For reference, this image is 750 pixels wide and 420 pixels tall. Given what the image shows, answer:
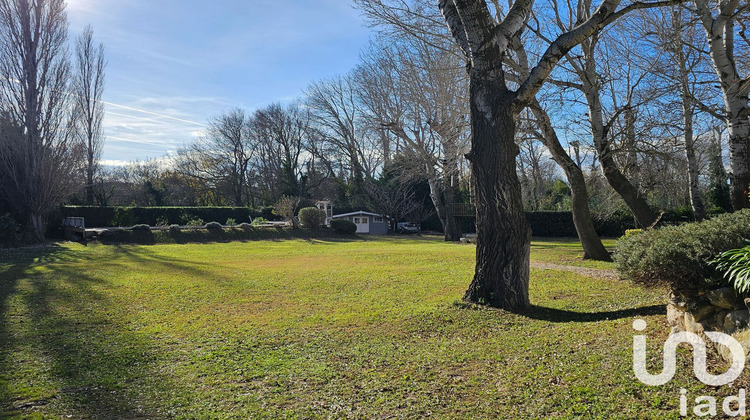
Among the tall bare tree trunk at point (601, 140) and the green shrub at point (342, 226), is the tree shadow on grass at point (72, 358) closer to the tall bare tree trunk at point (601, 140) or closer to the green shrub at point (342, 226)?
the tall bare tree trunk at point (601, 140)

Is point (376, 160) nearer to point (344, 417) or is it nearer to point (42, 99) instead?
point (42, 99)

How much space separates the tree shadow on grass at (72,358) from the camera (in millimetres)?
3430

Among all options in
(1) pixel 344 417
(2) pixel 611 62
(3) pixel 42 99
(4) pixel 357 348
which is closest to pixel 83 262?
(3) pixel 42 99

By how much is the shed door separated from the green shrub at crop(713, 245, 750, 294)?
31.9 meters

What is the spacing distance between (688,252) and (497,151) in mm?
2799

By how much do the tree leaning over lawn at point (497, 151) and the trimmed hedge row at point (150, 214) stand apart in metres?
25.9

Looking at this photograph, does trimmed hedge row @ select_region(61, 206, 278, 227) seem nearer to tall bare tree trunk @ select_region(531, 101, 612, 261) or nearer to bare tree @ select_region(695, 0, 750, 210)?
tall bare tree trunk @ select_region(531, 101, 612, 261)

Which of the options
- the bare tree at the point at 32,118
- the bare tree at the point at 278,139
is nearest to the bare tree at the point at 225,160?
the bare tree at the point at 278,139

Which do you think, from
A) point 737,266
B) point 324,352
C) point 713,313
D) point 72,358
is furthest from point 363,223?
point 737,266

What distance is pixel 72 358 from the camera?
453 centimetres

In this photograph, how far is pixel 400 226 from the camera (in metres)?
36.6

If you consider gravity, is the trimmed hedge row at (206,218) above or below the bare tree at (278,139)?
below

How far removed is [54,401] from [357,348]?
8.85ft

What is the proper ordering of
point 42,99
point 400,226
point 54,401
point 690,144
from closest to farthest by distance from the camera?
point 54,401 < point 690,144 < point 42,99 < point 400,226
